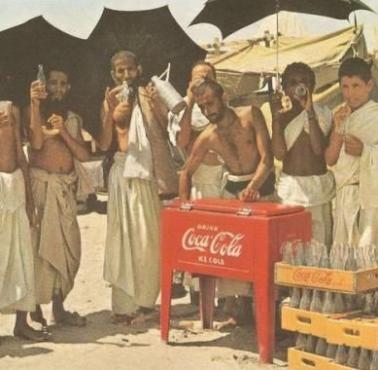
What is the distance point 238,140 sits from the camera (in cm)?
630

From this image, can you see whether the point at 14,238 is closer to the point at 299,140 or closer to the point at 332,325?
the point at 299,140

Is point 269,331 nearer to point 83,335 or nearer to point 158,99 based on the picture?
point 83,335

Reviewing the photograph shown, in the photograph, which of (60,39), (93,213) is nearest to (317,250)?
(93,213)

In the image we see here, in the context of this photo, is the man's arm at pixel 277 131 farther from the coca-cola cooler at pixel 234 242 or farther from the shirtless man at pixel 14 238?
the shirtless man at pixel 14 238

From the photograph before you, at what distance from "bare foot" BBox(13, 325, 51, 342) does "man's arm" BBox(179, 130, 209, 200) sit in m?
1.45

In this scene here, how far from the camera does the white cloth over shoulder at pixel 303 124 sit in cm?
607

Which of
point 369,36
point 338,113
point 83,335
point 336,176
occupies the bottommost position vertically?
point 83,335

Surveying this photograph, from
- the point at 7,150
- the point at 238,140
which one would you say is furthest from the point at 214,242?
the point at 7,150

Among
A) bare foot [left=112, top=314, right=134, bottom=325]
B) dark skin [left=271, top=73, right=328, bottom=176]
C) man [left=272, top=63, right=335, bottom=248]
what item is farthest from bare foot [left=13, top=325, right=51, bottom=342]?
dark skin [left=271, top=73, right=328, bottom=176]

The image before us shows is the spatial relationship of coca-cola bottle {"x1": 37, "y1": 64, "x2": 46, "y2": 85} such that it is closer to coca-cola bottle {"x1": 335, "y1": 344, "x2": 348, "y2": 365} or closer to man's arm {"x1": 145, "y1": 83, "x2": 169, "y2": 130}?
man's arm {"x1": 145, "y1": 83, "x2": 169, "y2": 130}

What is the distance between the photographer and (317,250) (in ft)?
17.5

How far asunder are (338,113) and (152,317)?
6.94ft

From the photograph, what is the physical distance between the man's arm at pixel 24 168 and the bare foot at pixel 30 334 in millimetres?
773

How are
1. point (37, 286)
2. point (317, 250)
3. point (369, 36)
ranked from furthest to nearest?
1. point (37, 286)
2. point (369, 36)
3. point (317, 250)
